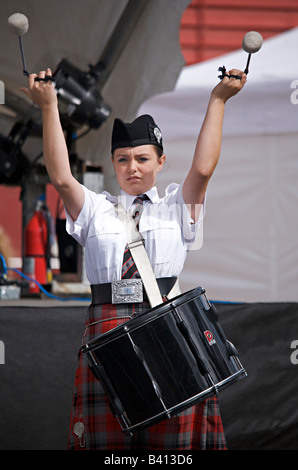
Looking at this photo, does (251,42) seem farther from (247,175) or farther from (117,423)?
(247,175)

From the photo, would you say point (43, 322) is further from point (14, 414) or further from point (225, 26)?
point (225, 26)

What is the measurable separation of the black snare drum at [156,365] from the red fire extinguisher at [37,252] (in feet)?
4.98

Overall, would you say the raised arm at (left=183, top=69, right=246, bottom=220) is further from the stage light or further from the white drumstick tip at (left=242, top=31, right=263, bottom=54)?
the stage light

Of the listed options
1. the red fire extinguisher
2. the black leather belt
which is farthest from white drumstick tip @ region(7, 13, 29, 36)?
the red fire extinguisher

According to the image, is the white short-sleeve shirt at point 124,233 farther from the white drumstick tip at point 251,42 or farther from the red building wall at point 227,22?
the red building wall at point 227,22

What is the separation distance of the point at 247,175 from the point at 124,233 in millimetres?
1395

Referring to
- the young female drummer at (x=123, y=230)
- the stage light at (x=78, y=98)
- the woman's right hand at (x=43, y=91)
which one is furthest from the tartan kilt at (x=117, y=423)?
the stage light at (x=78, y=98)

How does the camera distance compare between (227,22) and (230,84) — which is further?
(227,22)

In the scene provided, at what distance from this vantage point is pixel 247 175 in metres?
2.96

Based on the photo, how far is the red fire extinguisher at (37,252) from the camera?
3.03m

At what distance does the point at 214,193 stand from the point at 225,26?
115 centimetres

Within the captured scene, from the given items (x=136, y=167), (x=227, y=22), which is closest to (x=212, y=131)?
(x=136, y=167)

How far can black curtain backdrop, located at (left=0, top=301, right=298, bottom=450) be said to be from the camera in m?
2.46

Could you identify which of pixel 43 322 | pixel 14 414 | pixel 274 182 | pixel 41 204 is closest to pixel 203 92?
pixel 274 182
